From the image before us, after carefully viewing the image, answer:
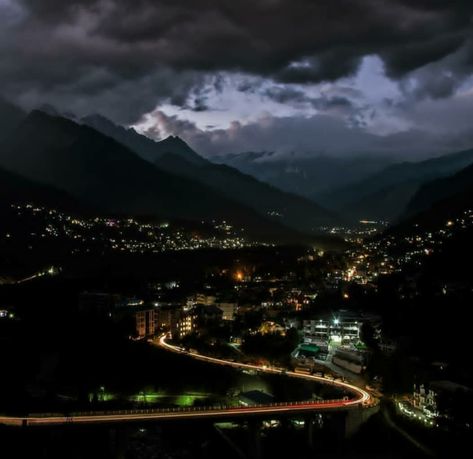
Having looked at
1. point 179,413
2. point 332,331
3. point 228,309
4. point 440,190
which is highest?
point 440,190

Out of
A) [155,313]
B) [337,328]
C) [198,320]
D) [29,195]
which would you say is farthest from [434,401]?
[29,195]

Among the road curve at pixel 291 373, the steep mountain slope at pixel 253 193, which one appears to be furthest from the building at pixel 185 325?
the steep mountain slope at pixel 253 193

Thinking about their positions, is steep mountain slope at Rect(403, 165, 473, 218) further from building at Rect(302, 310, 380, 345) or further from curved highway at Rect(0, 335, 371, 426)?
curved highway at Rect(0, 335, 371, 426)

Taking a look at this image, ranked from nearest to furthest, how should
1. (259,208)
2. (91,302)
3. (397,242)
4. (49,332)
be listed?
(49,332)
(91,302)
(397,242)
(259,208)

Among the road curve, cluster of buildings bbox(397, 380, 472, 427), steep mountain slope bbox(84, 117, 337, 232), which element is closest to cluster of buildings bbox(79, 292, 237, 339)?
the road curve

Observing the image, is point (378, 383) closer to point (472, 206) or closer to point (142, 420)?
point (142, 420)

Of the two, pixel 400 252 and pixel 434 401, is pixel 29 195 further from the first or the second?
pixel 434 401

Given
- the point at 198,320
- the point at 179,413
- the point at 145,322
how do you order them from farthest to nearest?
the point at 198,320 < the point at 145,322 < the point at 179,413

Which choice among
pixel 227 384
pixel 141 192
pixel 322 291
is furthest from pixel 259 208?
pixel 227 384
